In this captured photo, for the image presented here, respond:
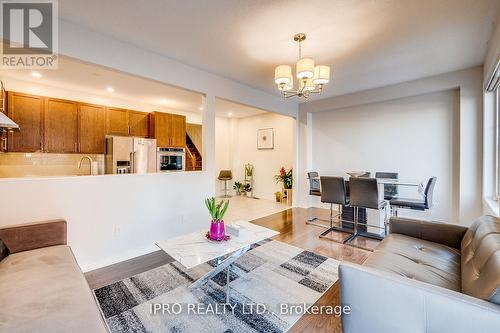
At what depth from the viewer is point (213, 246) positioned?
6.45ft

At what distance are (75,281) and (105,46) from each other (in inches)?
101

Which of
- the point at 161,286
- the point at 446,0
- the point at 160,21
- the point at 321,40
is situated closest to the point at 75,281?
the point at 161,286

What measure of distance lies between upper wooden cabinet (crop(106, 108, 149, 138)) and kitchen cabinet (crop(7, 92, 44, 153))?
1.11m

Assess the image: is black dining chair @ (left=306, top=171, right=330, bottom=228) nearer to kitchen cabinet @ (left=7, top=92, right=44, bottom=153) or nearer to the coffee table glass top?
the coffee table glass top

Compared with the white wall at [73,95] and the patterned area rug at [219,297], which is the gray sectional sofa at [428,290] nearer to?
the patterned area rug at [219,297]

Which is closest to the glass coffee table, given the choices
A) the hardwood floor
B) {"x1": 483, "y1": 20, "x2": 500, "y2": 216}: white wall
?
the hardwood floor

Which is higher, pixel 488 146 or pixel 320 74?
pixel 320 74

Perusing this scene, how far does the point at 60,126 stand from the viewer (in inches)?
170

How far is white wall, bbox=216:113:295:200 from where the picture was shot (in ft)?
22.1

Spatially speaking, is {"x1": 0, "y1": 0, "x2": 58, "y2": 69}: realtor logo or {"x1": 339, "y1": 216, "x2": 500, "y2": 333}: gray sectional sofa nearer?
{"x1": 339, "y1": 216, "x2": 500, "y2": 333}: gray sectional sofa

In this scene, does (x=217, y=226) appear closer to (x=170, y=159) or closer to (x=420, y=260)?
(x=420, y=260)

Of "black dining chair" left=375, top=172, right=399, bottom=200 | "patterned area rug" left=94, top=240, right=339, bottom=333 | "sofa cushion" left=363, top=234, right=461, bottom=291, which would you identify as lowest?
"patterned area rug" left=94, top=240, right=339, bottom=333

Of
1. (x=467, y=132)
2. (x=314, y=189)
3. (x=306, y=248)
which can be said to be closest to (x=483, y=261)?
(x=306, y=248)

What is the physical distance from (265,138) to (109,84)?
4348mm
